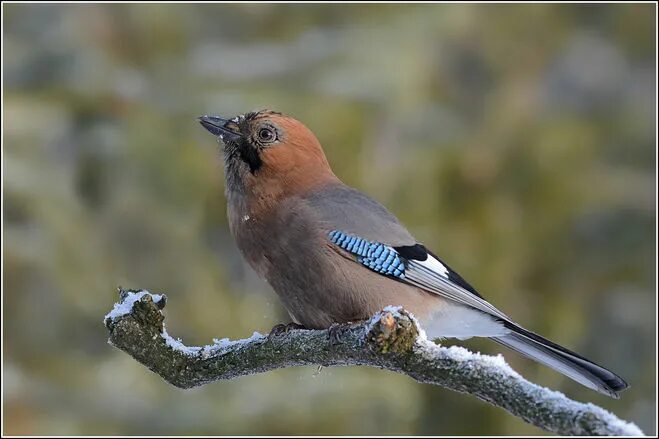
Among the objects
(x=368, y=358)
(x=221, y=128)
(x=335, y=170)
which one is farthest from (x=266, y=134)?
(x=335, y=170)

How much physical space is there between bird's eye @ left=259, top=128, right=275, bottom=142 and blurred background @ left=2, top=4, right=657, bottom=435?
2.08 meters

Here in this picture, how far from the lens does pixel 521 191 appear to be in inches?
275

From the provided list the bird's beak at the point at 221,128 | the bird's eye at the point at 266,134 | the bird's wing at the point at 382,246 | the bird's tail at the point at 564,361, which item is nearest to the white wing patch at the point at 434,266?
the bird's wing at the point at 382,246

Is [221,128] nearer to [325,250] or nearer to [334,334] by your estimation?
[325,250]

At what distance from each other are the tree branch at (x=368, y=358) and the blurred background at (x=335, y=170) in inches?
109

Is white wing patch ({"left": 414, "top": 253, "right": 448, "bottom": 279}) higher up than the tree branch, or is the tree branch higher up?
white wing patch ({"left": 414, "top": 253, "right": 448, "bottom": 279})

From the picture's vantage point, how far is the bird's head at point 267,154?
11.0 feet

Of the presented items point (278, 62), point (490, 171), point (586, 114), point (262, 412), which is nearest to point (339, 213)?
point (262, 412)

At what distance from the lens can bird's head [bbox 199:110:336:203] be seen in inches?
132

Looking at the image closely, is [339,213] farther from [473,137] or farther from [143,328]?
[473,137]

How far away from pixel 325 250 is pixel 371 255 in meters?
0.17

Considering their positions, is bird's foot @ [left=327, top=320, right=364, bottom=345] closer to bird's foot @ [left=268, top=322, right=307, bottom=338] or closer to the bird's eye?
bird's foot @ [left=268, top=322, right=307, bottom=338]

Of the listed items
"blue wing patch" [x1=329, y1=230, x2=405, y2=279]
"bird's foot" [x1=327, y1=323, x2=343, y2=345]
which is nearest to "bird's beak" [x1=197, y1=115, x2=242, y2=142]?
"blue wing patch" [x1=329, y1=230, x2=405, y2=279]

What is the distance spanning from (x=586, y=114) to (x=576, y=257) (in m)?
1.24
